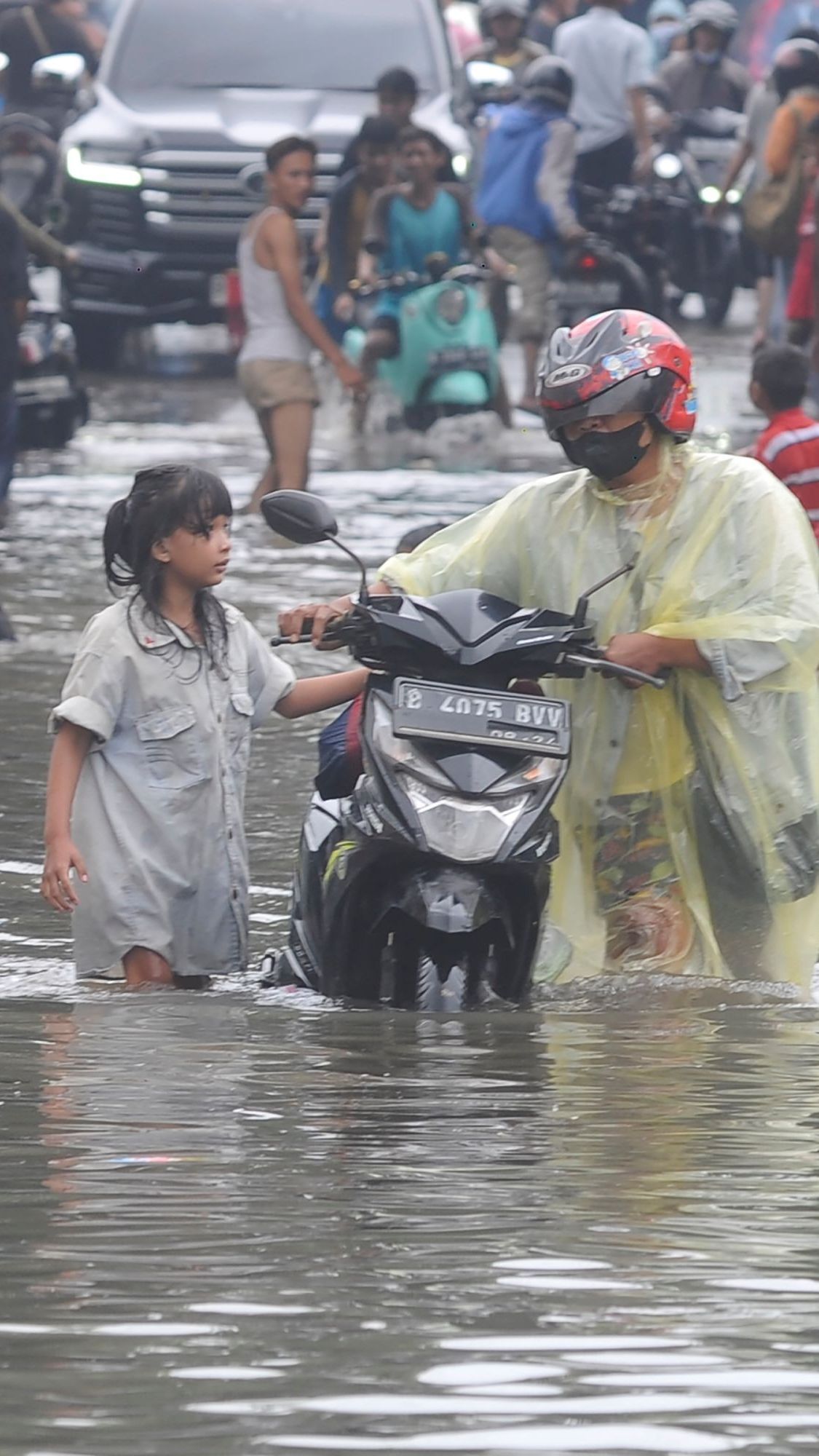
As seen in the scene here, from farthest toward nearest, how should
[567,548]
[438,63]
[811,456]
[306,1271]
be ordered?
[438,63], [811,456], [567,548], [306,1271]

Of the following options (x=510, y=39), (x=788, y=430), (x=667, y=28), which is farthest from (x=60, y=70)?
(x=667, y=28)

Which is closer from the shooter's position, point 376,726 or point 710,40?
point 376,726

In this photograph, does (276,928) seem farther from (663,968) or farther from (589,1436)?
(589,1436)

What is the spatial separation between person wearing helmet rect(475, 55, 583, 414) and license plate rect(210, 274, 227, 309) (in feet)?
5.70

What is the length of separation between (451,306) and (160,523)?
1078 centimetres

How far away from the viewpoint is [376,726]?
5207 millimetres

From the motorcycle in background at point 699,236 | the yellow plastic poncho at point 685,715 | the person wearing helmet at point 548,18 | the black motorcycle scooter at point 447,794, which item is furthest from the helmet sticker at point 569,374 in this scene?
the person wearing helmet at point 548,18

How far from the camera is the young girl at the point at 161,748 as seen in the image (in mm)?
5574

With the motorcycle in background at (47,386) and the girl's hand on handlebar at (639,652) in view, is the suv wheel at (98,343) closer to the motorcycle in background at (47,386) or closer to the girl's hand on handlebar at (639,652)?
the motorcycle in background at (47,386)

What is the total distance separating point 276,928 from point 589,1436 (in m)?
3.78

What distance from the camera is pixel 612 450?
18.0 feet

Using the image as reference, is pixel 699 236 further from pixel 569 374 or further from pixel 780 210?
pixel 569 374

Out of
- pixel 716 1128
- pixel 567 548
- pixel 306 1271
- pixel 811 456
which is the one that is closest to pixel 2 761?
pixel 811 456

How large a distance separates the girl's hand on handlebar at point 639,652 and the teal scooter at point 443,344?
1081 cm
